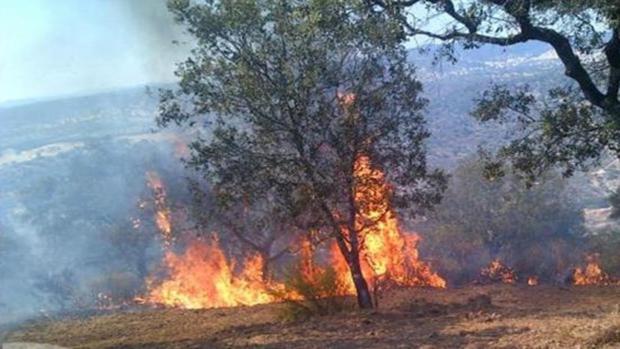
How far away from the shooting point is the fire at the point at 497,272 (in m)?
28.6

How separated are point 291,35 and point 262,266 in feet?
46.7

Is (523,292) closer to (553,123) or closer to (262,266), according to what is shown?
(553,123)

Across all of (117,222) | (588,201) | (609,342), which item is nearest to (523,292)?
(609,342)

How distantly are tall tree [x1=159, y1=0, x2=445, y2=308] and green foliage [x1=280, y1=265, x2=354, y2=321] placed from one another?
0.74 metres

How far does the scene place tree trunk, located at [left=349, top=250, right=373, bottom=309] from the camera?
1362cm

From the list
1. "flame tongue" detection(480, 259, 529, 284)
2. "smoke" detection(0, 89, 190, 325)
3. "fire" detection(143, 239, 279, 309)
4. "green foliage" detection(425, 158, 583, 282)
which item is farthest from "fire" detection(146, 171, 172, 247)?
"flame tongue" detection(480, 259, 529, 284)

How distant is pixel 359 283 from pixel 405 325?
2238mm

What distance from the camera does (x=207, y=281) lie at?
87.4 ft

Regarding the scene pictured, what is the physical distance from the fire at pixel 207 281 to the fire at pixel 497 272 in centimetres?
1034

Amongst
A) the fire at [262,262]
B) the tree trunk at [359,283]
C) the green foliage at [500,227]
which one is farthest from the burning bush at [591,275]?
the tree trunk at [359,283]

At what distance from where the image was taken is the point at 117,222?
3841cm

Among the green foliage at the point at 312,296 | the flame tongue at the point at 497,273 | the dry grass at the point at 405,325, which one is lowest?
the flame tongue at the point at 497,273

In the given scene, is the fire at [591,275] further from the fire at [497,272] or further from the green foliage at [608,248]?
the fire at [497,272]

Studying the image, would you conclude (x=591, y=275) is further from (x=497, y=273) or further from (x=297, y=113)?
(x=297, y=113)
